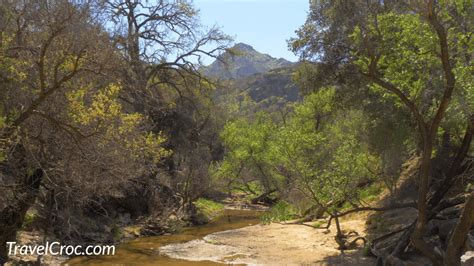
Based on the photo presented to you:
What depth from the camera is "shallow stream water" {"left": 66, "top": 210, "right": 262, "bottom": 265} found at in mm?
17109

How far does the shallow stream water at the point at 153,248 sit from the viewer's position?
1711cm

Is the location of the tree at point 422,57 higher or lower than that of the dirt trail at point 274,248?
higher

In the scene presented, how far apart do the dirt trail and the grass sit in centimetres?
716

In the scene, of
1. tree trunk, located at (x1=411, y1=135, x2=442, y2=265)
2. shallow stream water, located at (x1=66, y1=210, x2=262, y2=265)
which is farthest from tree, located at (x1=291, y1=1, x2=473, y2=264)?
shallow stream water, located at (x1=66, y1=210, x2=262, y2=265)

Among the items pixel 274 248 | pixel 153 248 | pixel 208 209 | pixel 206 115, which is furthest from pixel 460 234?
pixel 206 115

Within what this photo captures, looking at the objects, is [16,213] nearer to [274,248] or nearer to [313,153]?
[274,248]

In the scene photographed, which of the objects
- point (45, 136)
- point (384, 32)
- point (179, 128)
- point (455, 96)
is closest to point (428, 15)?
point (384, 32)

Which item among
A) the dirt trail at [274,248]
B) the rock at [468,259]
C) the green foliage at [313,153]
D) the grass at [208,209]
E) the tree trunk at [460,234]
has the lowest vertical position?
the dirt trail at [274,248]

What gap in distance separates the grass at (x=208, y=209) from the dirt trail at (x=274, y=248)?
7.16m

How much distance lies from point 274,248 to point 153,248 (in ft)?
18.4

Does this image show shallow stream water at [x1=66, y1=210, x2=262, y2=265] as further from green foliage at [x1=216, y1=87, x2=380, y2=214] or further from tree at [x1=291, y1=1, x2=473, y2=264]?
tree at [x1=291, y1=1, x2=473, y2=264]

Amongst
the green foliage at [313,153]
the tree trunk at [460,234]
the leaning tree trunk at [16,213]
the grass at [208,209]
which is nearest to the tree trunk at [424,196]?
the tree trunk at [460,234]

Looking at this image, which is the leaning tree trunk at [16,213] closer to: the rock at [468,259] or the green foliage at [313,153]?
the green foliage at [313,153]

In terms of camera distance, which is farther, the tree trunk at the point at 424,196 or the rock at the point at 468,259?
the rock at the point at 468,259
